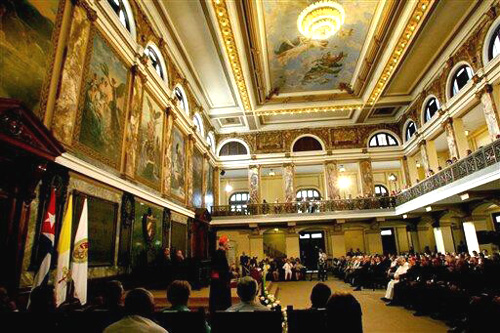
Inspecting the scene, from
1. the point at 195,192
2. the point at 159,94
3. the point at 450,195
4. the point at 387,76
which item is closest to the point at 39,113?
the point at 159,94

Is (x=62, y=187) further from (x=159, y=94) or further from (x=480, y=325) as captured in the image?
(x=480, y=325)

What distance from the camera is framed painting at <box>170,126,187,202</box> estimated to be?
12.1 metres

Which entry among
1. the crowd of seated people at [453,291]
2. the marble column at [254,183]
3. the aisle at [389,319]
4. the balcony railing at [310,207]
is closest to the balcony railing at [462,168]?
the balcony railing at [310,207]

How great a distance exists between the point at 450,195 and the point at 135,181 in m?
10.9

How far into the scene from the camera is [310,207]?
18297 mm

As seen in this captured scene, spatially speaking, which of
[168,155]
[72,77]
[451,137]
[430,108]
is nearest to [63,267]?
[72,77]

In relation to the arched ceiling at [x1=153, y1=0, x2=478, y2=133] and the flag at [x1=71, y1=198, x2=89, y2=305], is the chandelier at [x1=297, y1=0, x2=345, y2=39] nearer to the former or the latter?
the arched ceiling at [x1=153, y1=0, x2=478, y2=133]

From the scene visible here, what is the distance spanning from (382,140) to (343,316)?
19.2m

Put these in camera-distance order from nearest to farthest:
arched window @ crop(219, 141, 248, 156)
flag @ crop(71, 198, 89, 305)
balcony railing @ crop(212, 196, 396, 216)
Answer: flag @ crop(71, 198, 89, 305) → balcony railing @ crop(212, 196, 396, 216) → arched window @ crop(219, 141, 248, 156)

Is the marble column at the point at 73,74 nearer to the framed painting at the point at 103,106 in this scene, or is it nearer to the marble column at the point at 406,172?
the framed painting at the point at 103,106

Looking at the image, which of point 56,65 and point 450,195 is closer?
point 56,65

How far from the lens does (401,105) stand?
17.7 m

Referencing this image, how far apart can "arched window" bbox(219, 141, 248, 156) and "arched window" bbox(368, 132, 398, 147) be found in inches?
319

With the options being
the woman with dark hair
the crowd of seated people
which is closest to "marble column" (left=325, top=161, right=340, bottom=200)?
the crowd of seated people
